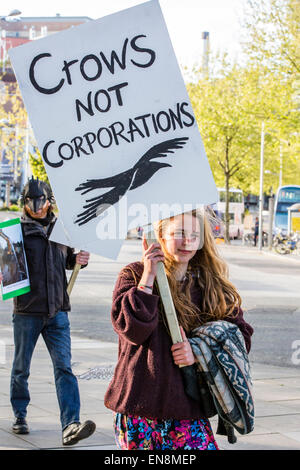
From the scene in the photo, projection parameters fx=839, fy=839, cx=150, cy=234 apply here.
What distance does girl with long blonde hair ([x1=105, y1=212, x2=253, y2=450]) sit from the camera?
3.19 m

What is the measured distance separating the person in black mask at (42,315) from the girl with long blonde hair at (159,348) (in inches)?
83.1

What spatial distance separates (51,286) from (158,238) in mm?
2180

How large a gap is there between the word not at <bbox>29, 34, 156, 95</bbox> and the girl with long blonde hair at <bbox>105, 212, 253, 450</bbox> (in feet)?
2.27

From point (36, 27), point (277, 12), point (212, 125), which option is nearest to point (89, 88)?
point (277, 12)

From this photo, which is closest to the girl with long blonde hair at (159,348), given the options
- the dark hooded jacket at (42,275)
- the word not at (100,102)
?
the word not at (100,102)

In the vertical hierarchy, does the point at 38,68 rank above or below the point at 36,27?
below

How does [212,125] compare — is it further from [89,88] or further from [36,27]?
[36,27]

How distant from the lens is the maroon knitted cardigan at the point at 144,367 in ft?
10.4

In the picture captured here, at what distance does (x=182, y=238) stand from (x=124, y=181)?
13.9 inches

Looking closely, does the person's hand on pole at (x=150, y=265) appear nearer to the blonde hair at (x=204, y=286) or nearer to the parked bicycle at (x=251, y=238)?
the blonde hair at (x=204, y=286)

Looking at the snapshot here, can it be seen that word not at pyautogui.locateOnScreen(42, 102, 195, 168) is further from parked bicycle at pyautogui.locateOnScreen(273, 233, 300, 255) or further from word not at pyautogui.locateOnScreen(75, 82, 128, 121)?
parked bicycle at pyautogui.locateOnScreen(273, 233, 300, 255)

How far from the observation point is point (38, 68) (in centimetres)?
345

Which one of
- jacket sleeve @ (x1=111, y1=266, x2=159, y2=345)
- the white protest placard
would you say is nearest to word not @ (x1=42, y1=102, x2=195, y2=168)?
the white protest placard

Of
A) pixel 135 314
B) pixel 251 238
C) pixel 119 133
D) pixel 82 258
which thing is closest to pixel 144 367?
pixel 135 314
